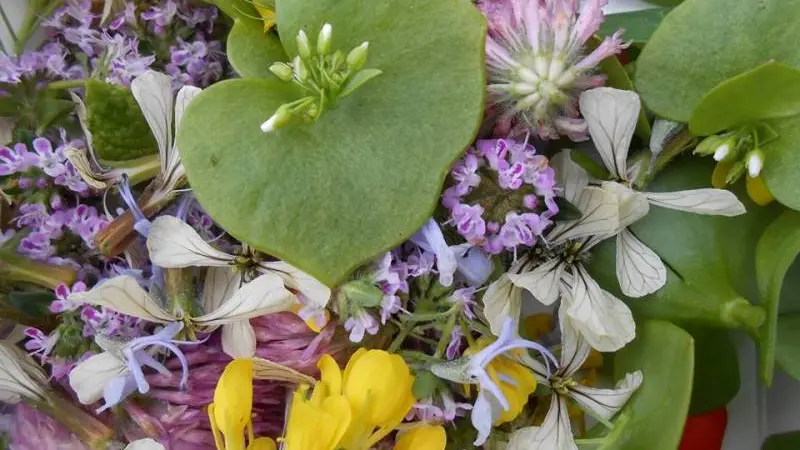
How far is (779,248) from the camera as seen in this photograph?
1.44 feet

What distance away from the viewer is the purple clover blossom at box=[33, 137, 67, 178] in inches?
17.0

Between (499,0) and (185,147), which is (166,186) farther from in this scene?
(499,0)

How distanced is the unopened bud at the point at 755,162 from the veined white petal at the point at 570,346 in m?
0.11

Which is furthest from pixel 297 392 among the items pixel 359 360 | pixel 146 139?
pixel 146 139

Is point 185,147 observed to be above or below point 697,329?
above

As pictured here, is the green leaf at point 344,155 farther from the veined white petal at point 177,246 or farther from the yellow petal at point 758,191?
the yellow petal at point 758,191

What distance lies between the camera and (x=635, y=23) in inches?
18.9

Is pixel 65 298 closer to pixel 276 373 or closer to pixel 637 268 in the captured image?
pixel 276 373

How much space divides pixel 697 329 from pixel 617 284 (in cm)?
5

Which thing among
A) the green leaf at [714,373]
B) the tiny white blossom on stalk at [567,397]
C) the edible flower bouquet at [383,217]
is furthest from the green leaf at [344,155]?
the green leaf at [714,373]

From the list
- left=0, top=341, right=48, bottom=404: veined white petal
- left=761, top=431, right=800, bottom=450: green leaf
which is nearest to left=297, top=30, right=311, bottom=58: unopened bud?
left=0, top=341, right=48, bottom=404: veined white petal

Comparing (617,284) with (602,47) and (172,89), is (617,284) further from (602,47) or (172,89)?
(172,89)

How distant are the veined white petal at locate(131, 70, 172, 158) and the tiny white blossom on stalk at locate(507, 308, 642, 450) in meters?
0.21

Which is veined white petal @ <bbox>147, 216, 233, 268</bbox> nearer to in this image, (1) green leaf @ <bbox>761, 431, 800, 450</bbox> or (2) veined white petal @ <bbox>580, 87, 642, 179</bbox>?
(2) veined white petal @ <bbox>580, 87, 642, 179</bbox>
